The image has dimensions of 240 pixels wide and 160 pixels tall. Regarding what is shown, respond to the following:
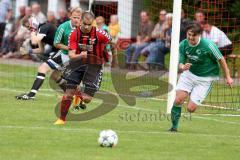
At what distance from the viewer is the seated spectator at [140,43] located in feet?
79.9

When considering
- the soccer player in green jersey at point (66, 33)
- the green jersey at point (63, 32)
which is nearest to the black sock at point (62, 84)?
the soccer player in green jersey at point (66, 33)

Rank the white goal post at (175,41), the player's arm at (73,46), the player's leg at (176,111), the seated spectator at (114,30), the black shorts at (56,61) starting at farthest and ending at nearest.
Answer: the seated spectator at (114,30)
the black shorts at (56,61)
the white goal post at (175,41)
the player's arm at (73,46)
the player's leg at (176,111)

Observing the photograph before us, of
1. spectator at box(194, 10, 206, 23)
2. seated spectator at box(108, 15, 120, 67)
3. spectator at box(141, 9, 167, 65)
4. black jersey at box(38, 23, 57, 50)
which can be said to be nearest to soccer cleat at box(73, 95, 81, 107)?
black jersey at box(38, 23, 57, 50)

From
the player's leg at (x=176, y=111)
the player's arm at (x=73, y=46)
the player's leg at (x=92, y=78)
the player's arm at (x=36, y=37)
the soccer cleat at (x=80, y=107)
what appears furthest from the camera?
the player's arm at (x=36, y=37)

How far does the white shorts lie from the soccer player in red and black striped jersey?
5.44ft

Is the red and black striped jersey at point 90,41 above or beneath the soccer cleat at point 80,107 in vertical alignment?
above

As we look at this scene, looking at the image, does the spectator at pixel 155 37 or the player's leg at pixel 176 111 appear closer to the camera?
the player's leg at pixel 176 111

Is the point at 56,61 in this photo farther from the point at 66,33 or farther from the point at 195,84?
the point at 195,84

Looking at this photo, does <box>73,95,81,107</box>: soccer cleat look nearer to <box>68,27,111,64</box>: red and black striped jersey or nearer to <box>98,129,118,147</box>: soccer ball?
<box>68,27,111,64</box>: red and black striped jersey

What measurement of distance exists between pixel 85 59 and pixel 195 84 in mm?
2324

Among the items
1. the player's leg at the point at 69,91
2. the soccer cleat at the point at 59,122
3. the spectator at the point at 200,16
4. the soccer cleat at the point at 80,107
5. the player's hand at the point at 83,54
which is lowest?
the soccer cleat at the point at 80,107

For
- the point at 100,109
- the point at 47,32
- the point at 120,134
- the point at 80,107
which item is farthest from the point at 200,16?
the point at 120,134

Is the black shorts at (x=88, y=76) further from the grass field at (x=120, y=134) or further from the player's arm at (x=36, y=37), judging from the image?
the player's arm at (x=36, y=37)

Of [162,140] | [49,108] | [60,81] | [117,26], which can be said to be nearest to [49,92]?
[60,81]
